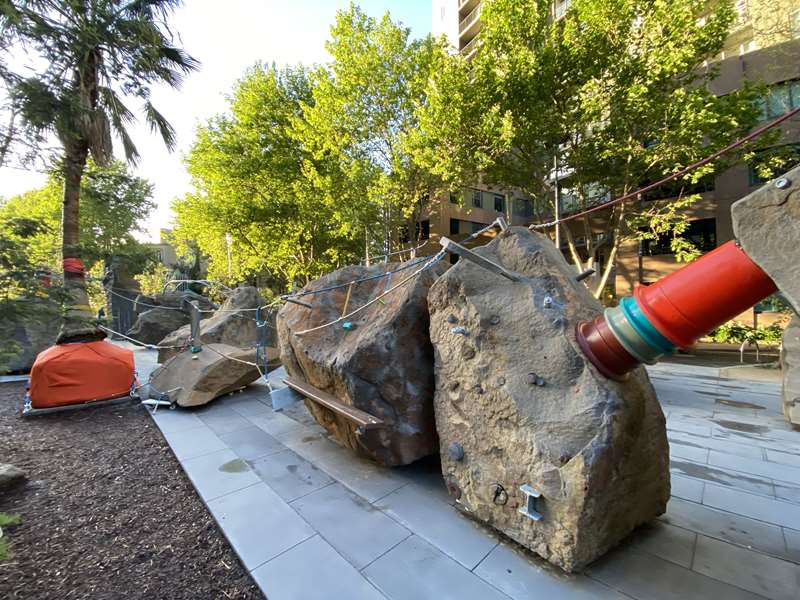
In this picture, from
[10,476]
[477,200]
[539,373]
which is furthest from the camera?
[477,200]

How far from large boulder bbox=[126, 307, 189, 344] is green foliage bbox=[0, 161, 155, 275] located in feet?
6.02

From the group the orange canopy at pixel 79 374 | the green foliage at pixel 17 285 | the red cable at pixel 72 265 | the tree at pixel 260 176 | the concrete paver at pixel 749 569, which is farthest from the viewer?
the tree at pixel 260 176

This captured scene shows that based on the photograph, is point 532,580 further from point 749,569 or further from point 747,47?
point 747,47

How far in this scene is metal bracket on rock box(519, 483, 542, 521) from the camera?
7.77 feet

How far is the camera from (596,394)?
2.37 meters

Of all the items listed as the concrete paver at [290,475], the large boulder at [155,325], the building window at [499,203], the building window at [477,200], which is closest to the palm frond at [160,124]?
the large boulder at [155,325]

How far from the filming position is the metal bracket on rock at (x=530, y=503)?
2.37 meters

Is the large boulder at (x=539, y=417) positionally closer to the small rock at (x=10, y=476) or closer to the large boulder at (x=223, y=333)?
the small rock at (x=10, y=476)

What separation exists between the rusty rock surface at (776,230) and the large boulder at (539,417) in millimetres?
1092

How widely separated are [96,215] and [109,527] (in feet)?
69.2

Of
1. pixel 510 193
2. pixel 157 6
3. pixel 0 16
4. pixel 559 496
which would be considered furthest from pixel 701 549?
pixel 510 193

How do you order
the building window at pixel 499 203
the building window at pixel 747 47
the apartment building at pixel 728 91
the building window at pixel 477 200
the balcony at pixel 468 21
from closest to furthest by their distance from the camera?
1. the apartment building at pixel 728 91
2. the building window at pixel 747 47
3. the building window at pixel 477 200
4. the building window at pixel 499 203
5. the balcony at pixel 468 21

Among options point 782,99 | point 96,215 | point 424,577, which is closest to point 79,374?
point 424,577

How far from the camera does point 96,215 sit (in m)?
18.4
